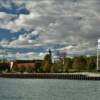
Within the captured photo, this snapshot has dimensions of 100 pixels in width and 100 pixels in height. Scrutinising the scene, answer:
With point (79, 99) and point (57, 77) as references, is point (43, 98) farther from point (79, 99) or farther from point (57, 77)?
point (57, 77)

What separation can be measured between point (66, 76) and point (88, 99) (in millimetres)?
127836

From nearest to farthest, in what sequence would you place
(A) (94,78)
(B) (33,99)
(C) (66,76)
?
(B) (33,99) < (A) (94,78) < (C) (66,76)

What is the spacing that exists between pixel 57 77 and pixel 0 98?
133 meters

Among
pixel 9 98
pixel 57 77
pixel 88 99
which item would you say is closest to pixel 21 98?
pixel 9 98

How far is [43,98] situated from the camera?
67.9 metres

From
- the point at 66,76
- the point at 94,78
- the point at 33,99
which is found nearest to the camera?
the point at 33,99

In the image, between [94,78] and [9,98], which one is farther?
[94,78]

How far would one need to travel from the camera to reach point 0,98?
67438 millimetres

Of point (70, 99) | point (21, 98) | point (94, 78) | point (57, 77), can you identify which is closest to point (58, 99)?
point (70, 99)

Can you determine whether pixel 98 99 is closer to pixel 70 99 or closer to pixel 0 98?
pixel 70 99

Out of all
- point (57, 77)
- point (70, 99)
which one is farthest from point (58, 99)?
point (57, 77)

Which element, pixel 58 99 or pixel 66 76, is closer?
pixel 58 99

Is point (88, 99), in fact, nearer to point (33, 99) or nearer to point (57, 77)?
point (33, 99)

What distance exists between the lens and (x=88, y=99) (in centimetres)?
6600
